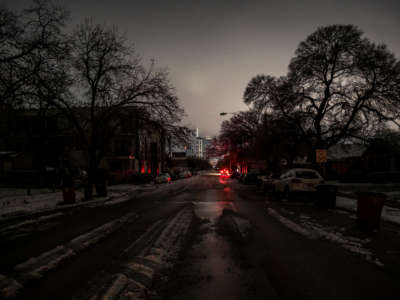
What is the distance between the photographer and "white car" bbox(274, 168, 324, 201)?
1368 cm

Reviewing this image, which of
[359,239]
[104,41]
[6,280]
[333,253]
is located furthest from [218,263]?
[104,41]

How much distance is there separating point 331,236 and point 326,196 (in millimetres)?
5804

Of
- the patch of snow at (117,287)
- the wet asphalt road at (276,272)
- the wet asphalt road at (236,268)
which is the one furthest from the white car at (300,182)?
the patch of snow at (117,287)

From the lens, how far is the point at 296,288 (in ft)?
12.1

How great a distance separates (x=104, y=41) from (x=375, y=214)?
18121 millimetres

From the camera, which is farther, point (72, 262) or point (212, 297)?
point (72, 262)

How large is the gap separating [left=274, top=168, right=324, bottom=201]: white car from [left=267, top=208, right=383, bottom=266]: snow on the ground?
5.06m

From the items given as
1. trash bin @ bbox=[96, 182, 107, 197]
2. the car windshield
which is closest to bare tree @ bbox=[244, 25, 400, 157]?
the car windshield

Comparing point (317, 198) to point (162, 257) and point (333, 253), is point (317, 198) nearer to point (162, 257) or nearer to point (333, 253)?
point (333, 253)

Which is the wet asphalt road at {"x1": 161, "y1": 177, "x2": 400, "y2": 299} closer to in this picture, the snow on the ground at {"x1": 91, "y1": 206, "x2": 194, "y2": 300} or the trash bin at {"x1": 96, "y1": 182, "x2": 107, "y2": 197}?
the snow on the ground at {"x1": 91, "y1": 206, "x2": 194, "y2": 300}

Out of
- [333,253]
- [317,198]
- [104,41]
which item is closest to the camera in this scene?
[333,253]

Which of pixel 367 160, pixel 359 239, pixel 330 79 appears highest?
pixel 330 79

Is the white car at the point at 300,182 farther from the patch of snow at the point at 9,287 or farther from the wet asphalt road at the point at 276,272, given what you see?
the patch of snow at the point at 9,287

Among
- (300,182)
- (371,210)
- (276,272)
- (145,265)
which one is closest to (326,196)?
(300,182)
